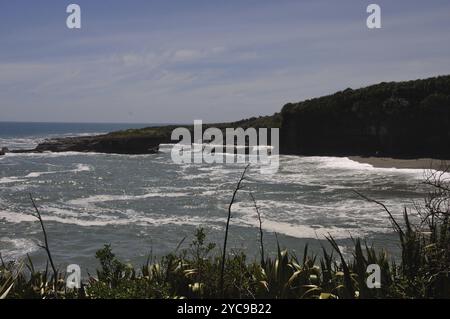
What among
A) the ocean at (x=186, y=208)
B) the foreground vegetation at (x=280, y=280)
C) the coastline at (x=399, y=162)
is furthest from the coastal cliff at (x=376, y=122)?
the foreground vegetation at (x=280, y=280)

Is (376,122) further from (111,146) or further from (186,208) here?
(111,146)

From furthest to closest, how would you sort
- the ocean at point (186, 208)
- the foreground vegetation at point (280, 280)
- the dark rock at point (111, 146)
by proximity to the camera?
1. the dark rock at point (111, 146)
2. the ocean at point (186, 208)
3. the foreground vegetation at point (280, 280)

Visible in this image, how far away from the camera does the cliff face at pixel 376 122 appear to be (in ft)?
169

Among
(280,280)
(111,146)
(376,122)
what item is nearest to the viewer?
(280,280)

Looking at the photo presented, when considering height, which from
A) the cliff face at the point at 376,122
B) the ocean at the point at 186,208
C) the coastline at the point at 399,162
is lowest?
the ocean at the point at 186,208

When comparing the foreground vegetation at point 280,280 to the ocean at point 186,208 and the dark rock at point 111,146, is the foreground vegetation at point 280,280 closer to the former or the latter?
the ocean at point 186,208

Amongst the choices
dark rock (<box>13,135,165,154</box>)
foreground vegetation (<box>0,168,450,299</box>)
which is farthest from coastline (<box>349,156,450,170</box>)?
foreground vegetation (<box>0,168,450,299</box>)

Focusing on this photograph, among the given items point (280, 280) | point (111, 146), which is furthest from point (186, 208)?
point (111, 146)

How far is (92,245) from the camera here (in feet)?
61.3

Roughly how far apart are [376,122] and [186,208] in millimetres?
34361

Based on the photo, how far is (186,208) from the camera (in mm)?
25844

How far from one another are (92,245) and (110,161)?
4026cm

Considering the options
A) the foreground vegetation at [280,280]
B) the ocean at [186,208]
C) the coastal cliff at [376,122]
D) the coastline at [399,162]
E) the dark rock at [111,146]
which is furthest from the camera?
the dark rock at [111,146]

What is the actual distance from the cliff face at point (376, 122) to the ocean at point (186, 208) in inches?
368
